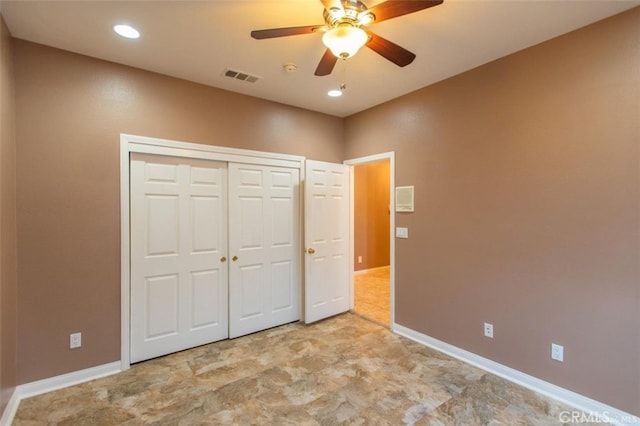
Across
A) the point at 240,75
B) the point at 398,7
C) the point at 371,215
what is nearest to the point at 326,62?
the point at 398,7

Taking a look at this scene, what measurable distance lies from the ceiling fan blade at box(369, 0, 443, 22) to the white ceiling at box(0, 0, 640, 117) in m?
0.32

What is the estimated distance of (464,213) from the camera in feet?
9.82

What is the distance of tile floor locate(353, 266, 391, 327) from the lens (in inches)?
166

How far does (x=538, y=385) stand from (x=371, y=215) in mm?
4573

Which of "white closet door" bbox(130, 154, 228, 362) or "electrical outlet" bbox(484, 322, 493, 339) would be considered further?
"white closet door" bbox(130, 154, 228, 362)

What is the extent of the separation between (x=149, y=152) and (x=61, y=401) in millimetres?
2115

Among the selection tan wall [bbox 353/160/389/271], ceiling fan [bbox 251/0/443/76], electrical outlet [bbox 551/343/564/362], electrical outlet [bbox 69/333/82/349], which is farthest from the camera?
tan wall [bbox 353/160/389/271]

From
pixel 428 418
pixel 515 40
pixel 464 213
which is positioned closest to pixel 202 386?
pixel 428 418

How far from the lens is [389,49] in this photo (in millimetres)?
2000

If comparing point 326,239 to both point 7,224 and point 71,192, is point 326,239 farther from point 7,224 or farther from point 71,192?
point 7,224

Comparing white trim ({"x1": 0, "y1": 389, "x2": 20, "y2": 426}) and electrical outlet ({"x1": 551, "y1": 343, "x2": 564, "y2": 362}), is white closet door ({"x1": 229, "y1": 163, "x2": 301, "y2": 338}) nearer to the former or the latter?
white trim ({"x1": 0, "y1": 389, "x2": 20, "y2": 426})

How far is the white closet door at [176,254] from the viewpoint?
2.91 metres

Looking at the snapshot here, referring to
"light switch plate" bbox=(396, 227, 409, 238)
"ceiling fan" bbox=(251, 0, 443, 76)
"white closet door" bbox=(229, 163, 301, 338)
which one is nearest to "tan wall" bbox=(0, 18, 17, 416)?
"white closet door" bbox=(229, 163, 301, 338)

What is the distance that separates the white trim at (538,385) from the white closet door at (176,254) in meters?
2.30
